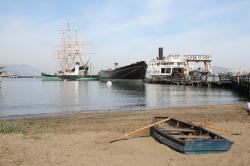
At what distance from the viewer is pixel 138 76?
8344cm

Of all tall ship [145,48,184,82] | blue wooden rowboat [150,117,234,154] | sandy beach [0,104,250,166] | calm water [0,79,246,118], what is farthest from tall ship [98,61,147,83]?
blue wooden rowboat [150,117,234,154]

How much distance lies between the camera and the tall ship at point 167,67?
79.3 meters

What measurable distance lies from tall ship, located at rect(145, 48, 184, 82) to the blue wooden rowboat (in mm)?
67696

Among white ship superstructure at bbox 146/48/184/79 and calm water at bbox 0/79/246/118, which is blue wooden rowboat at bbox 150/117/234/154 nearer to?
calm water at bbox 0/79/246/118

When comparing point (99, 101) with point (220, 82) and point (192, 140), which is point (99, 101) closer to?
point (192, 140)

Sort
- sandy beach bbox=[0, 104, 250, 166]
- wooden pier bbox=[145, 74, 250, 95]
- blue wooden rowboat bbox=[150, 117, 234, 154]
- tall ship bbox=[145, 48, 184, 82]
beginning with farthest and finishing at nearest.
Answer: tall ship bbox=[145, 48, 184, 82], wooden pier bbox=[145, 74, 250, 95], blue wooden rowboat bbox=[150, 117, 234, 154], sandy beach bbox=[0, 104, 250, 166]

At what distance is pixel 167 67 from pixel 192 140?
239 feet

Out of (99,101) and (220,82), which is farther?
(220,82)

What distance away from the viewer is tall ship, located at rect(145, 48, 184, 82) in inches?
3123

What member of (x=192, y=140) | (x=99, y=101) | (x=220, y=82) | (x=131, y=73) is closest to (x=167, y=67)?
(x=131, y=73)

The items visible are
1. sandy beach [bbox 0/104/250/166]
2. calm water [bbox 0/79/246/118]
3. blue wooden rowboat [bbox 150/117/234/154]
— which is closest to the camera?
sandy beach [bbox 0/104/250/166]

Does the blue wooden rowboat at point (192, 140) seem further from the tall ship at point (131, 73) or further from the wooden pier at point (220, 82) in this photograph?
the tall ship at point (131, 73)

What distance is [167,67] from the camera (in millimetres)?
80625

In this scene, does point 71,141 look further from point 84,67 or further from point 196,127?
point 84,67
